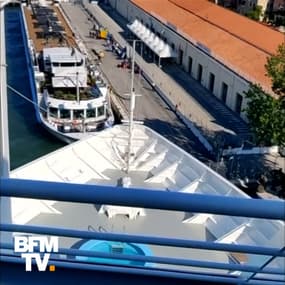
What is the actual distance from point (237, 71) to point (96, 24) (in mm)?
5839

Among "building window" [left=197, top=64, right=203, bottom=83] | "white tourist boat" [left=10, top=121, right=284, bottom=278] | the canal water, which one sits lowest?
the canal water

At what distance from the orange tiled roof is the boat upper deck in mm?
1956

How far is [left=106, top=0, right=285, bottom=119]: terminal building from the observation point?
684 cm

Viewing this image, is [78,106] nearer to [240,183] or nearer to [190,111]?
[190,111]

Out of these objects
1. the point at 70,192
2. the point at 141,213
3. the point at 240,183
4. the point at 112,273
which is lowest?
the point at 240,183

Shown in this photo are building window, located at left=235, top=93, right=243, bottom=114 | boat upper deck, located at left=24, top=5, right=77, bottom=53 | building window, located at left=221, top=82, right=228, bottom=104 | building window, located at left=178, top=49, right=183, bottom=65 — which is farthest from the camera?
building window, located at left=178, top=49, right=183, bottom=65

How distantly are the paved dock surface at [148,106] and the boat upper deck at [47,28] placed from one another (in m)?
0.67

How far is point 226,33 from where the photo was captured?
27.0 ft

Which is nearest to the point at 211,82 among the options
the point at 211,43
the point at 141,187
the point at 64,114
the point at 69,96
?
the point at 211,43

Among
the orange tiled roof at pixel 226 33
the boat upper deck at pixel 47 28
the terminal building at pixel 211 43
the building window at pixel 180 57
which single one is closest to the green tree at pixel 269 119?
the terminal building at pixel 211 43

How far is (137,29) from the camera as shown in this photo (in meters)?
10.4

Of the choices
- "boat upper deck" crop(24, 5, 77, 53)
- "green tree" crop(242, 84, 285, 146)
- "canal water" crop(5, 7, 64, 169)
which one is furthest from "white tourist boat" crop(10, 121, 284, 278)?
"boat upper deck" crop(24, 5, 77, 53)

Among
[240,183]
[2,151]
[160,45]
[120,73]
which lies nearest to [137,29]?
[160,45]

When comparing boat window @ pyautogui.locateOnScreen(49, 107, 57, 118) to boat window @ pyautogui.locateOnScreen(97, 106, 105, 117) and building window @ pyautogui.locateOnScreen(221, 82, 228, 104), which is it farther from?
building window @ pyautogui.locateOnScreen(221, 82, 228, 104)
